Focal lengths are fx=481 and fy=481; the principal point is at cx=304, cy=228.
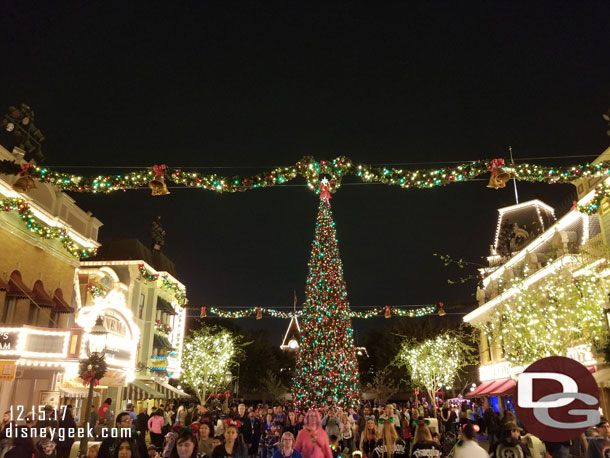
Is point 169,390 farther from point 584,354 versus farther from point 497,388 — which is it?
point 584,354

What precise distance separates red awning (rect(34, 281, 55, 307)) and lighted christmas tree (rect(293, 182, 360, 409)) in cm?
1038

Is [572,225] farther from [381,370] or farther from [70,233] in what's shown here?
[381,370]

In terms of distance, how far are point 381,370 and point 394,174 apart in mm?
59287

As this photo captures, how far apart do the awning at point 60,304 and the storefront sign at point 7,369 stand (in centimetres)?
468

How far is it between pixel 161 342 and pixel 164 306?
263cm

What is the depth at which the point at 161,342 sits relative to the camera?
35.2 m

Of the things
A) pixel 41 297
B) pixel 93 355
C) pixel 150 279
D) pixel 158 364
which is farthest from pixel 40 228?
pixel 158 364

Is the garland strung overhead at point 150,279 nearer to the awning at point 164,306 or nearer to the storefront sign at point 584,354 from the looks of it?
the awning at point 164,306

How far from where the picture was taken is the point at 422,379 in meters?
44.6

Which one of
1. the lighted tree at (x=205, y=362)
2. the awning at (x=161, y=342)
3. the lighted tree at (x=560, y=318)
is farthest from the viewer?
→ the lighted tree at (x=205, y=362)

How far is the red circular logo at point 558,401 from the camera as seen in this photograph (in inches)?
135

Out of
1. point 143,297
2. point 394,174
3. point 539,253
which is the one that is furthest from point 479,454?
point 143,297

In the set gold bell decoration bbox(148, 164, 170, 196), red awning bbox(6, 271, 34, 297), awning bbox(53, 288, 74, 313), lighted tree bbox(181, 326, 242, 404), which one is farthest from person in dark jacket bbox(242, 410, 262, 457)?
lighted tree bbox(181, 326, 242, 404)

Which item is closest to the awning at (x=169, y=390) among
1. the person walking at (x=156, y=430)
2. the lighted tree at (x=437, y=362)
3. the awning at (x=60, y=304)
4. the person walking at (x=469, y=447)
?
the awning at (x=60, y=304)
